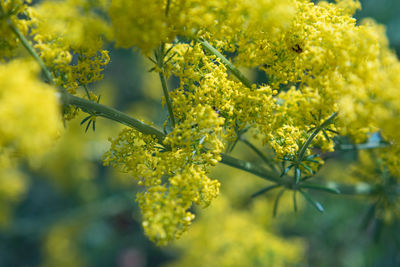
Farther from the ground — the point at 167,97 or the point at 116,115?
the point at 167,97

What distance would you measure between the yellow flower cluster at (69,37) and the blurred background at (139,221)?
108 inches

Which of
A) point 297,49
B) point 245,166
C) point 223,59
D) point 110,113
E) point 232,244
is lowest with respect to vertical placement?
point 110,113

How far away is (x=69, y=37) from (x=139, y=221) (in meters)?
4.99

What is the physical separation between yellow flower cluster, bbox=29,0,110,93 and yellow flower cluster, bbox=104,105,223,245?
0.46 meters

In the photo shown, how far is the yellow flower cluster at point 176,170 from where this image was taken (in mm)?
1834

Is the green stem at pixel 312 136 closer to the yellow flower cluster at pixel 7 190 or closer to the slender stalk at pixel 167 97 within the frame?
the slender stalk at pixel 167 97

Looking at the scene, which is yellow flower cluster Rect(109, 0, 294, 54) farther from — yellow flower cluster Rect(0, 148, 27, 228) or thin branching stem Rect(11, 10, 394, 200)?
yellow flower cluster Rect(0, 148, 27, 228)

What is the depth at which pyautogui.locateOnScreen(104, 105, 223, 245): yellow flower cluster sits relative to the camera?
183cm

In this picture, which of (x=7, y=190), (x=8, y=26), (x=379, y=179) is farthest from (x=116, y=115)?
(x=7, y=190)

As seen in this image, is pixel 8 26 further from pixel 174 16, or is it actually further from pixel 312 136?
pixel 312 136

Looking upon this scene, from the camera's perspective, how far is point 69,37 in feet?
5.46

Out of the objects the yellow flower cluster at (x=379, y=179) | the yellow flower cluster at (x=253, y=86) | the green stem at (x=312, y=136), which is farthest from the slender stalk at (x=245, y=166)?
the yellow flower cluster at (x=379, y=179)

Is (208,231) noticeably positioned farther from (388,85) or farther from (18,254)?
(18,254)

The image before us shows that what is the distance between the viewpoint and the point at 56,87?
192 cm
